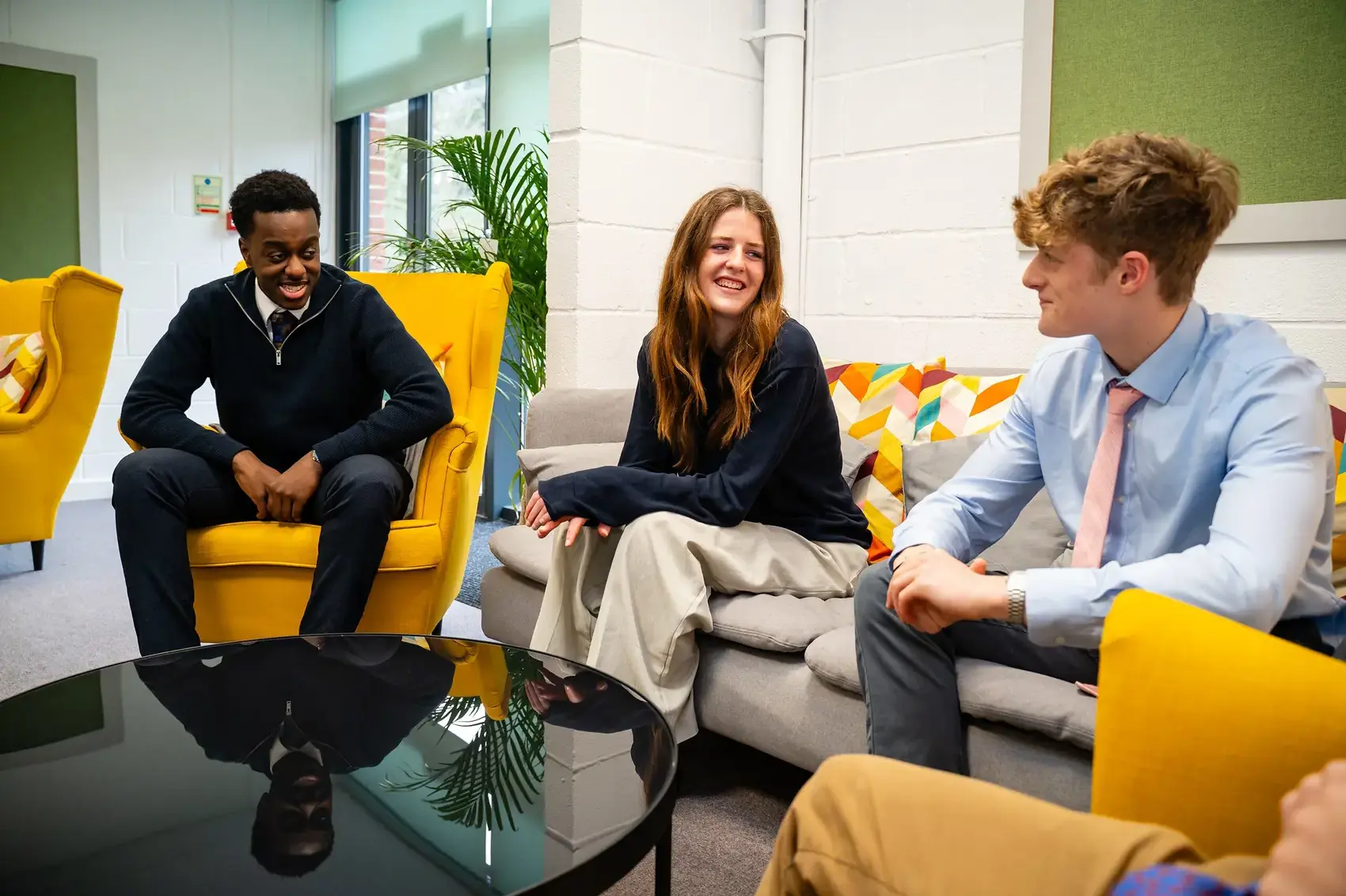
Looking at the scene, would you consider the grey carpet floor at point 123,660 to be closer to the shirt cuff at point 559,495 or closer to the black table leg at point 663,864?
the black table leg at point 663,864

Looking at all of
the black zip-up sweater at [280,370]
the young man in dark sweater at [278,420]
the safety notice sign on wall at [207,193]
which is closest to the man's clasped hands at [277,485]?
the young man in dark sweater at [278,420]

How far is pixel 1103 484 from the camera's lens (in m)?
1.36

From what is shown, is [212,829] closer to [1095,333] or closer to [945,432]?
[1095,333]

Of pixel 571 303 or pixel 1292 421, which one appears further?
pixel 571 303

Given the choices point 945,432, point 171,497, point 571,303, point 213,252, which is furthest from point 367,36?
point 945,432

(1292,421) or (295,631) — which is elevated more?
(1292,421)

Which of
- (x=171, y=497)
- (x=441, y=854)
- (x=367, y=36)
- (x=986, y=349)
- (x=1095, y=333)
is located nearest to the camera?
(x=441, y=854)

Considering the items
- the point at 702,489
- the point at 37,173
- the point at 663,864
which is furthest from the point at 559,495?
the point at 37,173

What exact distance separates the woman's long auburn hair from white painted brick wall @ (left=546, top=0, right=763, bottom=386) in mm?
773

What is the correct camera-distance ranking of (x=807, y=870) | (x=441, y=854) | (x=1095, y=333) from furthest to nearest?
(x=1095, y=333), (x=441, y=854), (x=807, y=870)

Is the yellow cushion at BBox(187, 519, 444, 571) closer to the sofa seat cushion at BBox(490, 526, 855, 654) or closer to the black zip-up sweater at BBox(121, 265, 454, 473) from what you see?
the black zip-up sweater at BBox(121, 265, 454, 473)

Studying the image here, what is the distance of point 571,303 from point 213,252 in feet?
11.8

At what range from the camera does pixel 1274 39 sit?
2148 millimetres

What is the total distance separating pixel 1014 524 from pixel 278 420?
1508 mm
